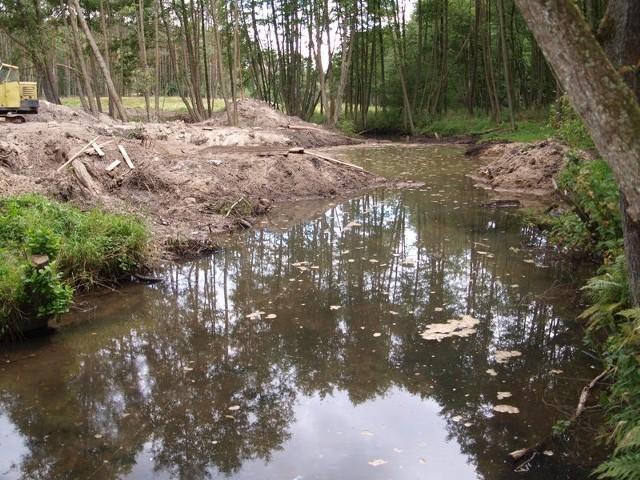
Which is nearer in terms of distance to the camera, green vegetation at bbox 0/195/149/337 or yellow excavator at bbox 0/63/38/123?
green vegetation at bbox 0/195/149/337

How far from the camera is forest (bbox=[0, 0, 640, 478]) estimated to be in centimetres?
354

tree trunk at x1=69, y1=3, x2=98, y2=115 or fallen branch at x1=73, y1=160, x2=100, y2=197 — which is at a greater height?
tree trunk at x1=69, y1=3, x2=98, y2=115

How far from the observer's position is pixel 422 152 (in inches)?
1030

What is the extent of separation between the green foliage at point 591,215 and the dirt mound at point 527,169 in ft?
18.5

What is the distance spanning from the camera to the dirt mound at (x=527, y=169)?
15.3 metres

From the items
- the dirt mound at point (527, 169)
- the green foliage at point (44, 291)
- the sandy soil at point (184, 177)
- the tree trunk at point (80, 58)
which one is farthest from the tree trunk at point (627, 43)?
the tree trunk at point (80, 58)

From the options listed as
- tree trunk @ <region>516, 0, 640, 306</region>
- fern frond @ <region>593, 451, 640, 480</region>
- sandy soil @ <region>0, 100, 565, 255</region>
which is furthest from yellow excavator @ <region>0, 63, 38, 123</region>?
fern frond @ <region>593, 451, 640, 480</region>

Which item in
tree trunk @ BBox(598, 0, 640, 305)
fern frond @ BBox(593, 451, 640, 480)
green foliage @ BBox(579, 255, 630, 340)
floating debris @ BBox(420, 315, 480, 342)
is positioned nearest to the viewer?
fern frond @ BBox(593, 451, 640, 480)

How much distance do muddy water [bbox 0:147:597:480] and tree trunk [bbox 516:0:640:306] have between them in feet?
7.50

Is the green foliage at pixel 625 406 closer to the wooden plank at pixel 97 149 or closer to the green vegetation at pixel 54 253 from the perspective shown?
the green vegetation at pixel 54 253

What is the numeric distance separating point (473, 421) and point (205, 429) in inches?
90.6

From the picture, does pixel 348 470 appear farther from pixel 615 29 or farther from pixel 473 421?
pixel 615 29

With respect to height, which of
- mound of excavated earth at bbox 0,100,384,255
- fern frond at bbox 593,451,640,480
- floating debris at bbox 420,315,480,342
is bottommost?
floating debris at bbox 420,315,480,342

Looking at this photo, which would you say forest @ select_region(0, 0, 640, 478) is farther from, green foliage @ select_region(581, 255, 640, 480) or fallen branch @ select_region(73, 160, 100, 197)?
fallen branch @ select_region(73, 160, 100, 197)
